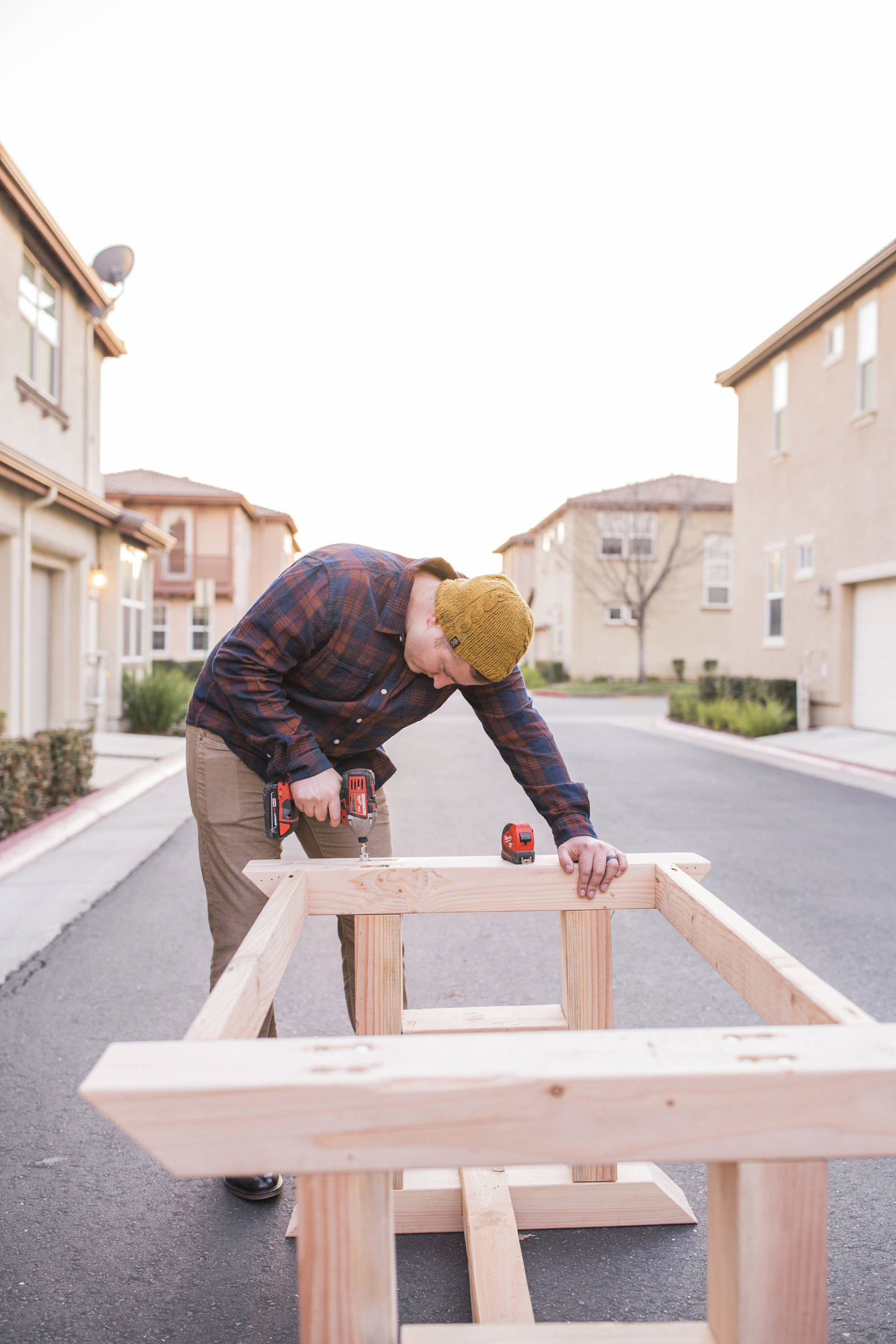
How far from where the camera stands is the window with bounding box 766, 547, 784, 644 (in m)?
17.5

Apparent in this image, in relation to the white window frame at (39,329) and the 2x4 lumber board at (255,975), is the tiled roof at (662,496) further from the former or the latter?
the 2x4 lumber board at (255,975)

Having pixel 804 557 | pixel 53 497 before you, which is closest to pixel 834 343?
pixel 804 557

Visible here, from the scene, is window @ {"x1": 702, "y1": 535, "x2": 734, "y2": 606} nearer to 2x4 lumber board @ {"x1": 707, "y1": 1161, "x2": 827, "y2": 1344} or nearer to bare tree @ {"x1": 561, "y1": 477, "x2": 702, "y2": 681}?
bare tree @ {"x1": 561, "y1": 477, "x2": 702, "y2": 681}

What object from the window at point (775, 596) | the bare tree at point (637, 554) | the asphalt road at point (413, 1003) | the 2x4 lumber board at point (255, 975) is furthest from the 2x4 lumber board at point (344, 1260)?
the bare tree at point (637, 554)

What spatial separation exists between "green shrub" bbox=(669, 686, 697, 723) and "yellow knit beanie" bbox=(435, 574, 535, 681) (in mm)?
16457

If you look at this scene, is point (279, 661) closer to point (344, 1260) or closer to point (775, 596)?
point (344, 1260)

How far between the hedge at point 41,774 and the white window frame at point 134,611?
7105mm

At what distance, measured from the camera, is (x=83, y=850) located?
21.7 ft

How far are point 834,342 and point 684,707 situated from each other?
7.46 meters

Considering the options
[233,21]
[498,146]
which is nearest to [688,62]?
[498,146]

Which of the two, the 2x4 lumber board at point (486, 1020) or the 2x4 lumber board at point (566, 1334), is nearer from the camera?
the 2x4 lumber board at point (566, 1334)

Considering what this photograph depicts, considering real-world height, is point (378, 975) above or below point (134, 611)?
below

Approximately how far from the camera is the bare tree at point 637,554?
33375 mm

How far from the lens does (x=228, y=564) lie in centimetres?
3244
